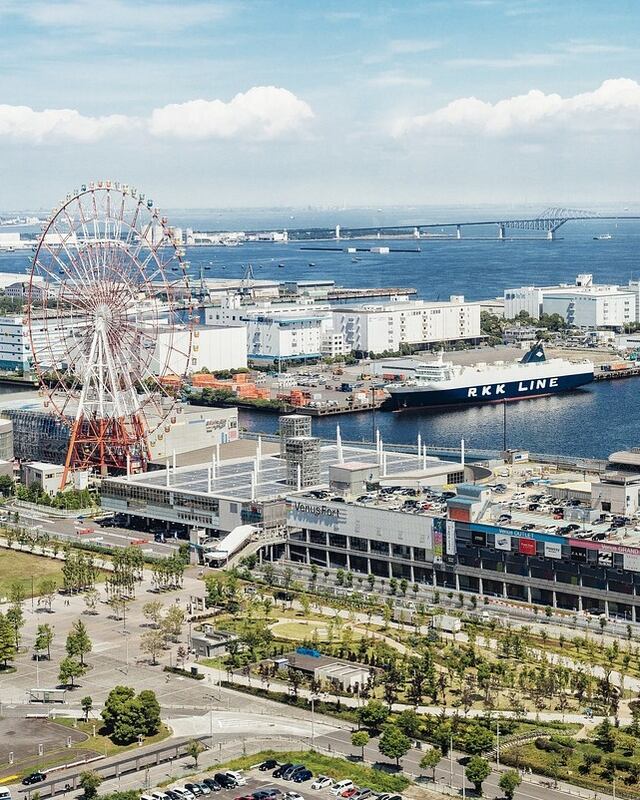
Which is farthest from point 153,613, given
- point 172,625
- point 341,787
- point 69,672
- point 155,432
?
point 155,432

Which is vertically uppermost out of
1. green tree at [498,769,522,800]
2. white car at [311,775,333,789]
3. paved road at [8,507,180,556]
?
paved road at [8,507,180,556]

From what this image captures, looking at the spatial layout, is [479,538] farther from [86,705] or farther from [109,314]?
[109,314]

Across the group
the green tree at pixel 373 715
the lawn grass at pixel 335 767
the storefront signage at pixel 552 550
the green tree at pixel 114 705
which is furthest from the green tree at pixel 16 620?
the storefront signage at pixel 552 550

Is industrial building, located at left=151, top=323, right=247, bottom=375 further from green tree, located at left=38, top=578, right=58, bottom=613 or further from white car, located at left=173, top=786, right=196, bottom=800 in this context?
white car, located at left=173, top=786, right=196, bottom=800

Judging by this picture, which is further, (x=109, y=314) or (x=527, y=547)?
(x=109, y=314)

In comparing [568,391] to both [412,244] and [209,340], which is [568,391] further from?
[412,244]

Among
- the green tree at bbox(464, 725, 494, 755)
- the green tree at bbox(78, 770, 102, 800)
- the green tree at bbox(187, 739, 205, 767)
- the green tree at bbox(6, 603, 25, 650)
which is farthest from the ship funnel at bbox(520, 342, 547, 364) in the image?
the green tree at bbox(78, 770, 102, 800)

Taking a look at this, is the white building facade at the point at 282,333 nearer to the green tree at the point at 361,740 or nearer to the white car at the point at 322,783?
the green tree at the point at 361,740
